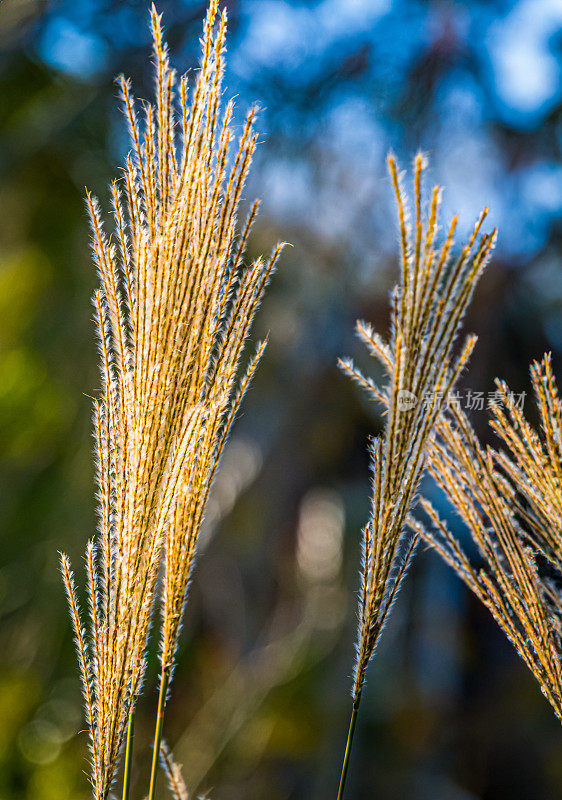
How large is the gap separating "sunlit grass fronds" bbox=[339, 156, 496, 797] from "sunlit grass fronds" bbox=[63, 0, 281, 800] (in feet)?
0.58

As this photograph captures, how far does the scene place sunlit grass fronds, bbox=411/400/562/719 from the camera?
78cm

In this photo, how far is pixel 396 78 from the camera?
114 inches

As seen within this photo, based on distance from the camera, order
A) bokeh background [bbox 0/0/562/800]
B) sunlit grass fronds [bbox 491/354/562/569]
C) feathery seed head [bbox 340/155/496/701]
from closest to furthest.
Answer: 1. feathery seed head [bbox 340/155/496/701]
2. sunlit grass fronds [bbox 491/354/562/569]
3. bokeh background [bbox 0/0/562/800]

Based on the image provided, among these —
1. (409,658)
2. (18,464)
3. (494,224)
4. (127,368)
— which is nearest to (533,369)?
(494,224)

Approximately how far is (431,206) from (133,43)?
2.62 meters

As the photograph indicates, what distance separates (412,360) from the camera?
0.54 meters

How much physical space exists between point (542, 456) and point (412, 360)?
1.16 ft

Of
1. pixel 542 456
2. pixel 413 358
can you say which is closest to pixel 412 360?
pixel 413 358

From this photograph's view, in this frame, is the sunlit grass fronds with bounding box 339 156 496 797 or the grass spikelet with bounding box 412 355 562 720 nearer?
the sunlit grass fronds with bounding box 339 156 496 797

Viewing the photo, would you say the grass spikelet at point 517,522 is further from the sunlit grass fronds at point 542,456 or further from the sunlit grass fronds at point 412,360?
the sunlit grass fronds at point 412,360

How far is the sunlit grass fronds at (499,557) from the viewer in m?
0.78

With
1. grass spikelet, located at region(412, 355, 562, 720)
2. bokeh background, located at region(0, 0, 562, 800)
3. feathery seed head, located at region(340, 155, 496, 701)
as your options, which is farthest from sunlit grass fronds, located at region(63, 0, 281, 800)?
bokeh background, located at region(0, 0, 562, 800)

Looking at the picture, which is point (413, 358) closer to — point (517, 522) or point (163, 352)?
point (163, 352)

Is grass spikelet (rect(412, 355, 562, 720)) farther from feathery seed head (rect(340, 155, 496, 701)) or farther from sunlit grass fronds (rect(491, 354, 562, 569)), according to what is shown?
feathery seed head (rect(340, 155, 496, 701))
